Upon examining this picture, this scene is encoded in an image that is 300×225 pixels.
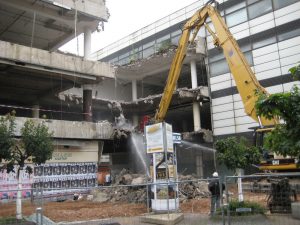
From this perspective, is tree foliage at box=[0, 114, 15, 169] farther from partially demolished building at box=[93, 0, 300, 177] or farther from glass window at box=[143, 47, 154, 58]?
glass window at box=[143, 47, 154, 58]

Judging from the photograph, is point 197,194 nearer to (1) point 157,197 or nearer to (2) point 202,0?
(1) point 157,197

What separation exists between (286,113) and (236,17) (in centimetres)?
2538

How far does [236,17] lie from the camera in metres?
31.0

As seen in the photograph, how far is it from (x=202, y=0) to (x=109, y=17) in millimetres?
9911

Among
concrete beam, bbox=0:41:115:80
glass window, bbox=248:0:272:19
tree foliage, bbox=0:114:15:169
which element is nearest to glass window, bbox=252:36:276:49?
glass window, bbox=248:0:272:19

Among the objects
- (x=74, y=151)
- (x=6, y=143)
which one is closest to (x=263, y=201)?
(x=6, y=143)

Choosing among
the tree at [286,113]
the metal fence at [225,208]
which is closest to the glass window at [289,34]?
the metal fence at [225,208]

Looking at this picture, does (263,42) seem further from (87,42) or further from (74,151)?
(74,151)

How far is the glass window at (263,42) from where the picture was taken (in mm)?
28405

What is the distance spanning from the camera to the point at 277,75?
27.8 metres

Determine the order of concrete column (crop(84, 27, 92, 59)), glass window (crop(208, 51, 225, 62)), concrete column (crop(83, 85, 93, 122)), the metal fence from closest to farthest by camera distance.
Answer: the metal fence
concrete column (crop(83, 85, 93, 122))
concrete column (crop(84, 27, 92, 59))
glass window (crop(208, 51, 225, 62))

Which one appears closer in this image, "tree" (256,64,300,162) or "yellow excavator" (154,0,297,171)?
"tree" (256,64,300,162)

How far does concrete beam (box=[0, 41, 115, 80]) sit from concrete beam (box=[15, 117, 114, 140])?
148 inches

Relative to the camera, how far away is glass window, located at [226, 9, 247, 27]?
100ft
